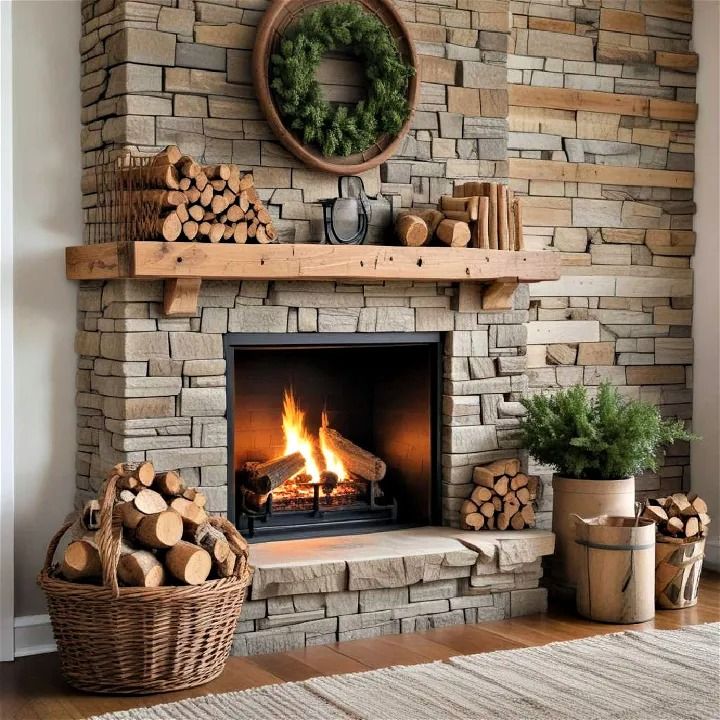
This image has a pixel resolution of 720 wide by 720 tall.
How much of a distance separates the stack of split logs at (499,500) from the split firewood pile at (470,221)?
33.7 inches

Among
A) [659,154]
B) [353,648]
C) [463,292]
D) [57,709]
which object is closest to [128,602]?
[57,709]

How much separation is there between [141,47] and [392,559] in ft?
6.36

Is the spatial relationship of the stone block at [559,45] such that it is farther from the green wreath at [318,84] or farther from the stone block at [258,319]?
the stone block at [258,319]

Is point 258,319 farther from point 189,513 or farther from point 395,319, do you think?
point 189,513

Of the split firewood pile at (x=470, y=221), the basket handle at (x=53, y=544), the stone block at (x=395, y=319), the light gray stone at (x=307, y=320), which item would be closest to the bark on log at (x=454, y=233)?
the split firewood pile at (x=470, y=221)

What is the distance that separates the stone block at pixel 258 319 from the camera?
4172mm

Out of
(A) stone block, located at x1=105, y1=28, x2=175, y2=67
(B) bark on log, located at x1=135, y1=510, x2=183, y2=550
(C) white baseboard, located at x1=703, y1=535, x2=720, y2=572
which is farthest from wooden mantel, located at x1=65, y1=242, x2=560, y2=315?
(C) white baseboard, located at x1=703, y1=535, x2=720, y2=572

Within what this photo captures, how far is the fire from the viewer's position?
188 inches

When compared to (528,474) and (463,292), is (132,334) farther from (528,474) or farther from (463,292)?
(528,474)

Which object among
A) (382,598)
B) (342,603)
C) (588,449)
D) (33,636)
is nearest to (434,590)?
(382,598)

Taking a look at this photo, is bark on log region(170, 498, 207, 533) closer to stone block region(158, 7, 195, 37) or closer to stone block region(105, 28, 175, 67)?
stone block region(105, 28, 175, 67)

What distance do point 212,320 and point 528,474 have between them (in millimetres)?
1518

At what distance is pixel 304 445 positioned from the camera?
15.8ft

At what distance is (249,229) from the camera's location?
400 centimetres
